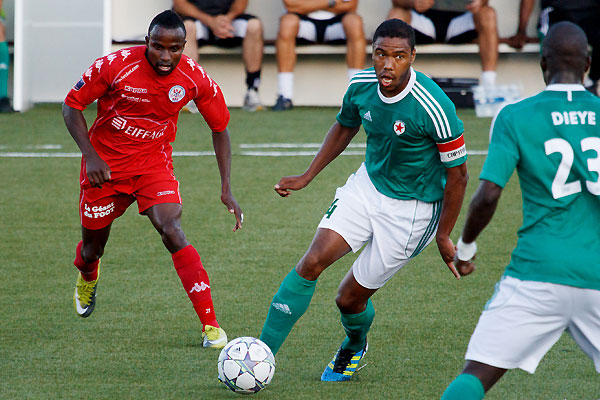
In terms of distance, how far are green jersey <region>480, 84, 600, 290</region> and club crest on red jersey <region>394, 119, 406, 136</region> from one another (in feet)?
3.62

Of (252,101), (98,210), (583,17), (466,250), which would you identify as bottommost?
(252,101)

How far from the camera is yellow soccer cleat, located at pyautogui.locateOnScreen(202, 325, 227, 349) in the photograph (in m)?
5.14

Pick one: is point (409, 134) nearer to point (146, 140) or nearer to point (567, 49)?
point (567, 49)

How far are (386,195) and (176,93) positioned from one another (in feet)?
4.75

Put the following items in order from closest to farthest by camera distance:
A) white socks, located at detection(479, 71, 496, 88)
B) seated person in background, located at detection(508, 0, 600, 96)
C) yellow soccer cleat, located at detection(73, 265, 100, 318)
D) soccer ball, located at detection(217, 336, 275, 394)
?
soccer ball, located at detection(217, 336, 275, 394)
yellow soccer cleat, located at detection(73, 265, 100, 318)
seated person in background, located at detection(508, 0, 600, 96)
white socks, located at detection(479, 71, 496, 88)

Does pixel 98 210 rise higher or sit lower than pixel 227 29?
higher

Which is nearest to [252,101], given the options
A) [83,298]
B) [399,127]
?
[83,298]

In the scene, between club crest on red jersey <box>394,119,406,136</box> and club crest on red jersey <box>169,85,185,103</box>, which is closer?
club crest on red jersey <box>394,119,406,136</box>

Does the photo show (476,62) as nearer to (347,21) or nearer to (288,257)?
(347,21)

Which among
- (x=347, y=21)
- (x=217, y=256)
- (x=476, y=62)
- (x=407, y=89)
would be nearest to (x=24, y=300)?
(x=217, y=256)

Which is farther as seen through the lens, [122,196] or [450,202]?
[122,196]

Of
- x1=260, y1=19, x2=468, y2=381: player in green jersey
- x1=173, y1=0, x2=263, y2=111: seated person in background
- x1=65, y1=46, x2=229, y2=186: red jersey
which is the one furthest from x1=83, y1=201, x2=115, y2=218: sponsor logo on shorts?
x1=173, y1=0, x2=263, y2=111: seated person in background

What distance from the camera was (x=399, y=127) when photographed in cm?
445

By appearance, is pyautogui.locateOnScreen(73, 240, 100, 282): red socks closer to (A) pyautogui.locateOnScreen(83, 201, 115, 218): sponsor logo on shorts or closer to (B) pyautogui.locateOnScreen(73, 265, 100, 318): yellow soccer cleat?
(B) pyautogui.locateOnScreen(73, 265, 100, 318): yellow soccer cleat
